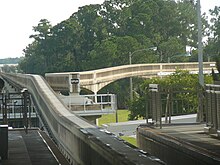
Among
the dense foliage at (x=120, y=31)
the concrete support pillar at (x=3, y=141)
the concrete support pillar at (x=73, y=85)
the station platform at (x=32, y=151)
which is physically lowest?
the station platform at (x=32, y=151)

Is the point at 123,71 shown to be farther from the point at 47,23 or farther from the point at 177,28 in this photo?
the point at 47,23

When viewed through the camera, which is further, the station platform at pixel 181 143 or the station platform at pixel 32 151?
the station platform at pixel 32 151

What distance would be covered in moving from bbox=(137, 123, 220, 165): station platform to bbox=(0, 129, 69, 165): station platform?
2.68 m

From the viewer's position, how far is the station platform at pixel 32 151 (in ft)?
46.1

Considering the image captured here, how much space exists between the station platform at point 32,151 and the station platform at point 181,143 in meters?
2.68

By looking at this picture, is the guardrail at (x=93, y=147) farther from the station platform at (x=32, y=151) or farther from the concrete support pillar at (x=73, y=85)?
the concrete support pillar at (x=73, y=85)

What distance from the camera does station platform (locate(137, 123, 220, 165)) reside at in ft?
43.4

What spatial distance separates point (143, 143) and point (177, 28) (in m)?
92.3

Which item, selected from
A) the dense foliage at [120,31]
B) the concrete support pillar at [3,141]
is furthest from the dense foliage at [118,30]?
the concrete support pillar at [3,141]

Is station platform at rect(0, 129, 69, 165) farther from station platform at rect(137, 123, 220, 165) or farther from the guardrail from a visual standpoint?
station platform at rect(137, 123, 220, 165)

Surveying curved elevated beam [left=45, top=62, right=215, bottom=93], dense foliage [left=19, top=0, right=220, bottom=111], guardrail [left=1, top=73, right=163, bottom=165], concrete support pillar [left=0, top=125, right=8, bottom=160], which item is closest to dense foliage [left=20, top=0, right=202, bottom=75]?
dense foliage [left=19, top=0, right=220, bottom=111]

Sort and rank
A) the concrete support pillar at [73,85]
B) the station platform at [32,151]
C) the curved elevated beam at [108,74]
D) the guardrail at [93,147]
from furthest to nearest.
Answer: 1. the curved elevated beam at [108,74]
2. the concrete support pillar at [73,85]
3. the station platform at [32,151]
4. the guardrail at [93,147]

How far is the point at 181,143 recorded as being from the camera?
15.0m

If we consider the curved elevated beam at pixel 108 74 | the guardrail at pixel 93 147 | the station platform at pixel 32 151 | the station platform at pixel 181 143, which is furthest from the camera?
the curved elevated beam at pixel 108 74
